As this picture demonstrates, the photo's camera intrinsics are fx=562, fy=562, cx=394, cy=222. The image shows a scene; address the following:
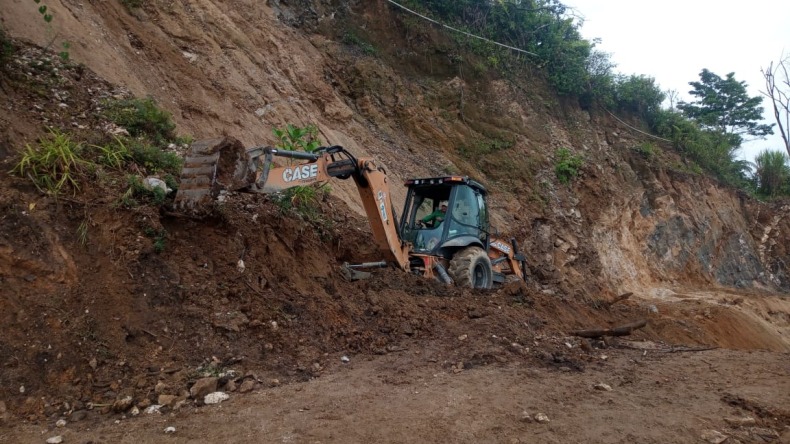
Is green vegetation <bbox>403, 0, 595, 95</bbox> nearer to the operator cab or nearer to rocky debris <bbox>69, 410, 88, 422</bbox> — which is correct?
the operator cab

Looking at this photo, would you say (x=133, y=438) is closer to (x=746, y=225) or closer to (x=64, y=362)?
(x=64, y=362)

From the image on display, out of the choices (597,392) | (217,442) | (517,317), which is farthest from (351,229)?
(217,442)

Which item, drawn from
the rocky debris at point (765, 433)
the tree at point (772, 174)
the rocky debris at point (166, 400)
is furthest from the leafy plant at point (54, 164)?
the tree at point (772, 174)

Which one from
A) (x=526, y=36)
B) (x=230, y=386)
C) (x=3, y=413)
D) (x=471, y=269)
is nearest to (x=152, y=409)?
(x=230, y=386)

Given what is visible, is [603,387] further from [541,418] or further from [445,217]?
[445,217]

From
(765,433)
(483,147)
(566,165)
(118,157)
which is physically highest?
(483,147)

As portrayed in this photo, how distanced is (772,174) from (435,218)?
21135 millimetres

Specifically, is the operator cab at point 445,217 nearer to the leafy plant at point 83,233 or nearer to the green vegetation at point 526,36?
the leafy plant at point 83,233

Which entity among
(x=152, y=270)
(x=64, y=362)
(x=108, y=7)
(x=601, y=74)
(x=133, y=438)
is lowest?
(x=133, y=438)

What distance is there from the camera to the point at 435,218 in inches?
366

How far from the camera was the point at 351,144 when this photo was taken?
42.6ft

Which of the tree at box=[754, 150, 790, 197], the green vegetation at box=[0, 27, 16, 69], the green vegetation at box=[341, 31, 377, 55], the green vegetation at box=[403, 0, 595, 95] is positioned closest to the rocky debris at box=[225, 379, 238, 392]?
the green vegetation at box=[0, 27, 16, 69]

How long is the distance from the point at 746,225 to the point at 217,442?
23374 millimetres

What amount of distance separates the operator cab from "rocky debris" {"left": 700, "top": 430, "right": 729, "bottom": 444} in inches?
198
